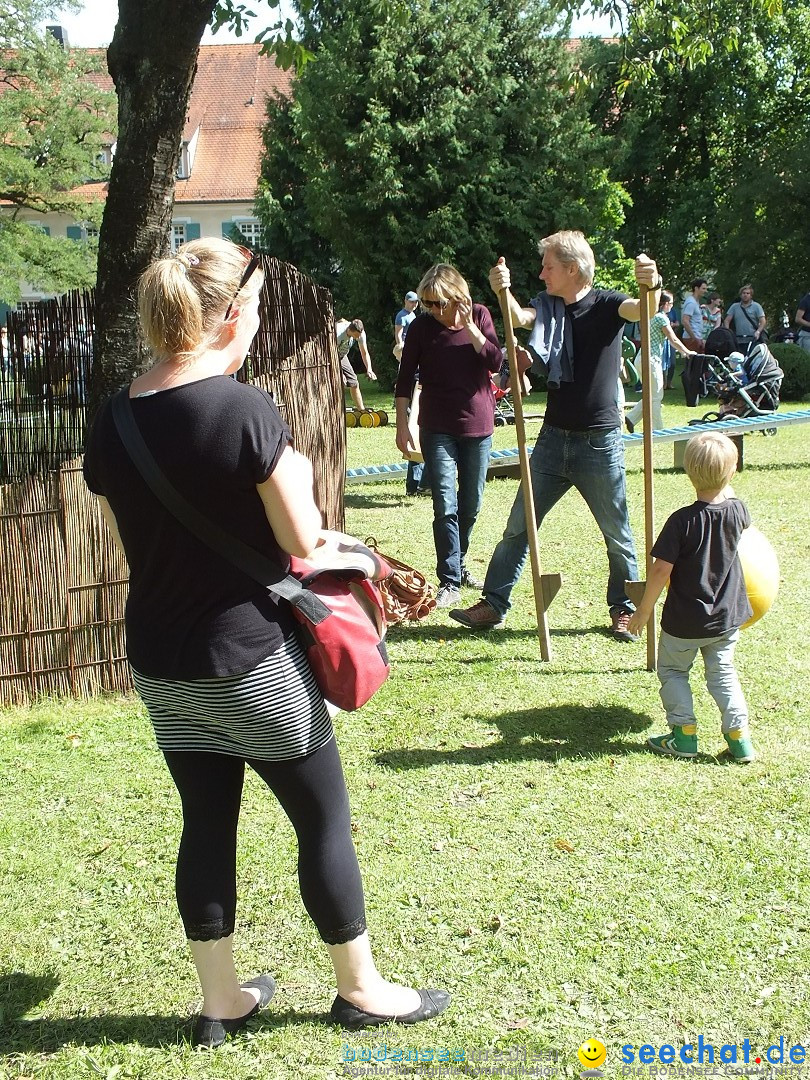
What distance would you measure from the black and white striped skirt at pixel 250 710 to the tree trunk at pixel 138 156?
3.00 meters

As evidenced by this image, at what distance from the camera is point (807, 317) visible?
1903 centimetres

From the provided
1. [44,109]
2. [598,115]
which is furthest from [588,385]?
[598,115]

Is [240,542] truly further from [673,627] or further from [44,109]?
[44,109]

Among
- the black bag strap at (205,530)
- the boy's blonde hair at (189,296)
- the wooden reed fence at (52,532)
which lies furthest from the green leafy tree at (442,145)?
the black bag strap at (205,530)

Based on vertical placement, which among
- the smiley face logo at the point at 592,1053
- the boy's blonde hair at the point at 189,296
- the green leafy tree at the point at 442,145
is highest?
the green leafy tree at the point at 442,145

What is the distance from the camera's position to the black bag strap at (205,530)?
2.27m

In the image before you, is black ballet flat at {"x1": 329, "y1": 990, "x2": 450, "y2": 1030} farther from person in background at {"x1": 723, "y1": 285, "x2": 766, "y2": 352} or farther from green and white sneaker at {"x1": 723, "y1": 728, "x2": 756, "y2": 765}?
person in background at {"x1": 723, "y1": 285, "x2": 766, "y2": 352}

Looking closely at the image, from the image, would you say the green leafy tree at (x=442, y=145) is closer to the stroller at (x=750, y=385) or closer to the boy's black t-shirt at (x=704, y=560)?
the stroller at (x=750, y=385)

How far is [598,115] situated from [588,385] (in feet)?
101

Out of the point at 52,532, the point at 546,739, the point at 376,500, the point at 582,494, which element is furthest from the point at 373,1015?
the point at 376,500

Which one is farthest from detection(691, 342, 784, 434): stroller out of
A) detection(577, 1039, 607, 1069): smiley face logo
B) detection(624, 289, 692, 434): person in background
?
detection(577, 1039, 607, 1069): smiley face logo

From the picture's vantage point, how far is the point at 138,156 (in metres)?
5.12

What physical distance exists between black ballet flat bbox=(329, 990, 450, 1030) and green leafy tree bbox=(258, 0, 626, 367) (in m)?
21.2

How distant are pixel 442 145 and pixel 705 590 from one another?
67.9ft
